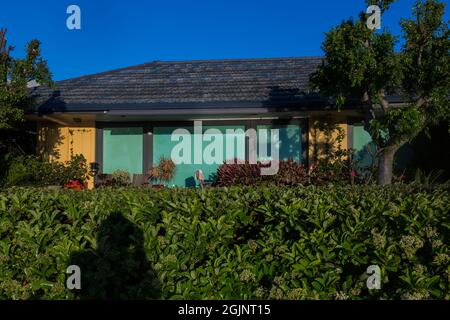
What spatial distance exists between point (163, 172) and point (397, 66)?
675 centimetres

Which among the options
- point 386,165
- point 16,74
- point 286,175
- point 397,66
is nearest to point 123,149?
point 16,74

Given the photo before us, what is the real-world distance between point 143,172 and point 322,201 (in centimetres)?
975

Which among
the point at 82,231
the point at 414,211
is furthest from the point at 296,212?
the point at 82,231

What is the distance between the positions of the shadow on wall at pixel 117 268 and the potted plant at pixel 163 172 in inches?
357

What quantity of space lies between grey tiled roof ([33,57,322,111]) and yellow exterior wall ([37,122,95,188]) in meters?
0.91

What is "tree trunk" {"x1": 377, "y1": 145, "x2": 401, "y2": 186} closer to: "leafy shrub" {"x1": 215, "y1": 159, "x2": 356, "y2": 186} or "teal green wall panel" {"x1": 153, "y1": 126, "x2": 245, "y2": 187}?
"leafy shrub" {"x1": 215, "y1": 159, "x2": 356, "y2": 186}

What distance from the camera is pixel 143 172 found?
13.0 m

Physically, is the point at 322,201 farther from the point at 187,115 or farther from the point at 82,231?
the point at 187,115

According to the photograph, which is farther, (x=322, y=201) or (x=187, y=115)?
(x=187, y=115)

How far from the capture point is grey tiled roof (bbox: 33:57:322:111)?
Answer: 11953mm

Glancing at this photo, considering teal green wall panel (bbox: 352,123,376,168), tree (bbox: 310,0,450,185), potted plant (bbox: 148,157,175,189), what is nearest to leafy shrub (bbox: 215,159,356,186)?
teal green wall panel (bbox: 352,123,376,168)

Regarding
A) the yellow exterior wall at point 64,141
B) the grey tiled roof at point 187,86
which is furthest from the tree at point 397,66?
the yellow exterior wall at point 64,141

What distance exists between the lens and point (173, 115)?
39.7 feet

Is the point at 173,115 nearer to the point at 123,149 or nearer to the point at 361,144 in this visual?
the point at 123,149
